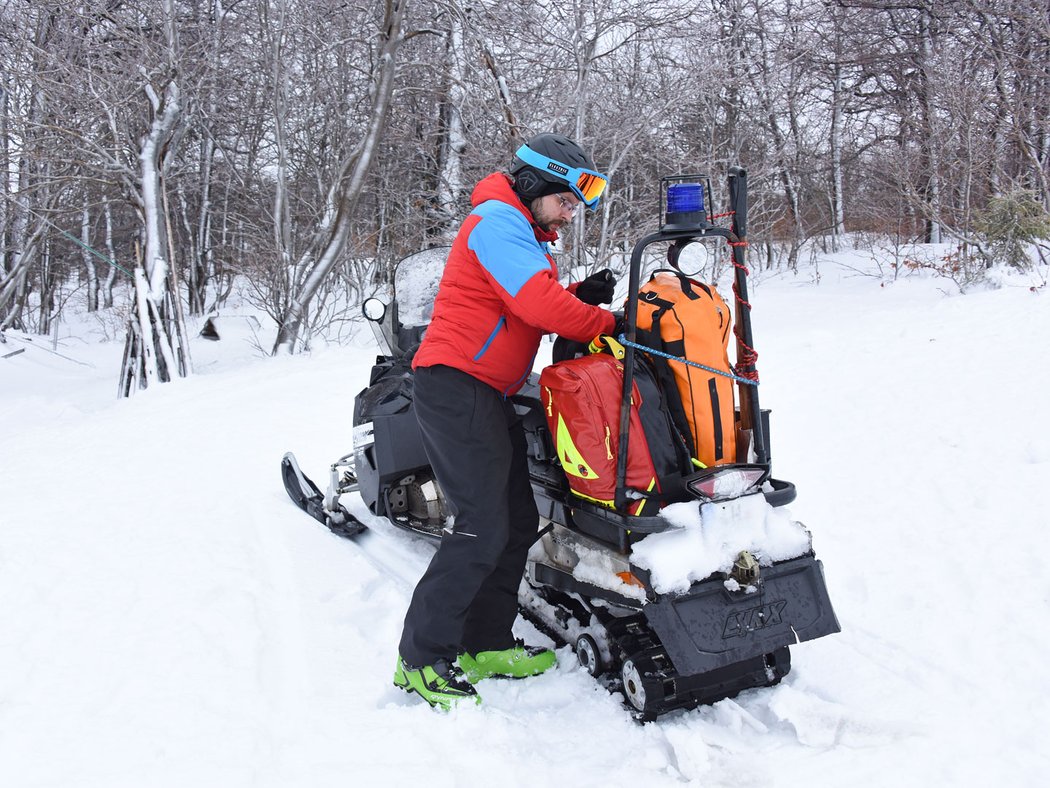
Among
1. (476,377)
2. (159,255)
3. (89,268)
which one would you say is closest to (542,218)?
(476,377)

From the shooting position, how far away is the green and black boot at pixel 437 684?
2660 millimetres

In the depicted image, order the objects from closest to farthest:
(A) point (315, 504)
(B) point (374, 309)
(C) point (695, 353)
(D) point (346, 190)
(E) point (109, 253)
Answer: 1. (C) point (695, 353)
2. (B) point (374, 309)
3. (A) point (315, 504)
4. (D) point (346, 190)
5. (E) point (109, 253)

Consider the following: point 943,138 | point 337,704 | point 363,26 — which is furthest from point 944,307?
point 363,26

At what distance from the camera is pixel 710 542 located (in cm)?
253

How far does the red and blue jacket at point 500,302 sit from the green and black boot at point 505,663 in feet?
3.04

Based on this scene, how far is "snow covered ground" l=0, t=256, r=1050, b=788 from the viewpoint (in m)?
2.35

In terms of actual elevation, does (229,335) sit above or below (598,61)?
below

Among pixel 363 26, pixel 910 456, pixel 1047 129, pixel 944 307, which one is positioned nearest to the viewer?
pixel 910 456

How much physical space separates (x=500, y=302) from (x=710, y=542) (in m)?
1.01

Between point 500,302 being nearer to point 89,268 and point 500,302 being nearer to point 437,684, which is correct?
point 437,684

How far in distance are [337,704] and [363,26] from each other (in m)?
10.6

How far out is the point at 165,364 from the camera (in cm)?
1019

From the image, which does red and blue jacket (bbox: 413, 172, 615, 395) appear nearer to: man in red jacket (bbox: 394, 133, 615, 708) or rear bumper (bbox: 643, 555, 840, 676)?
man in red jacket (bbox: 394, 133, 615, 708)

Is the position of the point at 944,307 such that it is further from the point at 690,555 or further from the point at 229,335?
the point at 229,335
